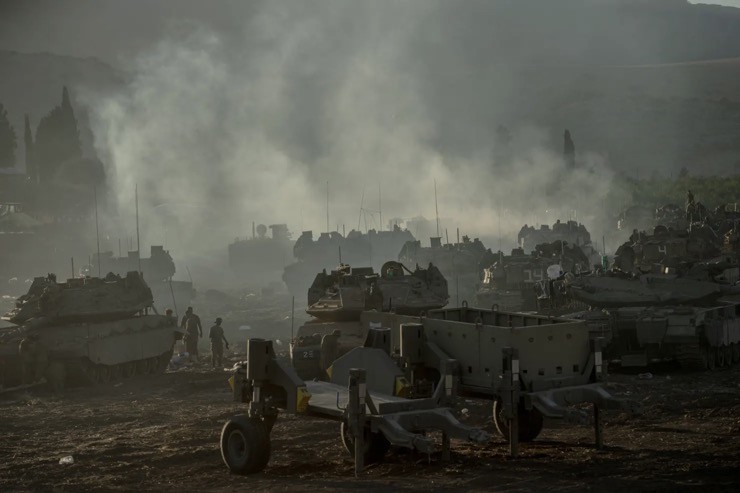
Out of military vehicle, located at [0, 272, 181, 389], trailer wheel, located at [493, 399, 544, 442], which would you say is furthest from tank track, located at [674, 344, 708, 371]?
military vehicle, located at [0, 272, 181, 389]

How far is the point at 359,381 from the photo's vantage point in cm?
1362

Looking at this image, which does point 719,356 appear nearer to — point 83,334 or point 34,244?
point 83,334

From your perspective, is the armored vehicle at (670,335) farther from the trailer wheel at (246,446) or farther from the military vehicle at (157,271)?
the military vehicle at (157,271)

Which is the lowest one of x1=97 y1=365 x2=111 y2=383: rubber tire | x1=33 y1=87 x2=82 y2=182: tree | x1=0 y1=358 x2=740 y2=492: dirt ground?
x1=0 y1=358 x2=740 y2=492: dirt ground

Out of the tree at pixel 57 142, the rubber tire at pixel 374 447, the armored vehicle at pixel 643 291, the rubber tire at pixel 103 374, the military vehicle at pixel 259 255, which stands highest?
the tree at pixel 57 142

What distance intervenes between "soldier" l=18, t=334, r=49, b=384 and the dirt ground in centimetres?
506

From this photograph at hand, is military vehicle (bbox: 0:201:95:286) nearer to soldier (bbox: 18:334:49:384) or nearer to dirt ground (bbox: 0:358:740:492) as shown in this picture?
soldier (bbox: 18:334:49:384)

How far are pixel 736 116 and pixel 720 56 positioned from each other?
154ft

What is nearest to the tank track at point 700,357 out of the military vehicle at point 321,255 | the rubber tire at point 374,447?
the rubber tire at point 374,447

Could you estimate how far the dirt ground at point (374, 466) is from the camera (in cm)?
1323

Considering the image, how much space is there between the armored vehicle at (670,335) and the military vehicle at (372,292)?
4685 mm

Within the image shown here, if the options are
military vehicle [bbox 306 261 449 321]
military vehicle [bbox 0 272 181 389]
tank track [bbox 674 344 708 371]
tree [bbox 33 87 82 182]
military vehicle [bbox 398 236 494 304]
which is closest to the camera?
tank track [bbox 674 344 708 371]

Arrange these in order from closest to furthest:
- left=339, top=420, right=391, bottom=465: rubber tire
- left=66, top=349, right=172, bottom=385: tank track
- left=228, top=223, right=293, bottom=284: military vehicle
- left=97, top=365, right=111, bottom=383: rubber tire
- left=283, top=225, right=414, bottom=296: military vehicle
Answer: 1. left=339, top=420, right=391, bottom=465: rubber tire
2. left=66, top=349, right=172, bottom=385: tank track
3. left=97, top=365, right=111, bottom=383: rubber tire
4. left=283, top=225, right=414, bottom=296: military vehicle
5. left=228, top=223, right=293, bottom=284: military vehicle

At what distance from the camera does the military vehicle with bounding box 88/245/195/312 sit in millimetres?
54188
